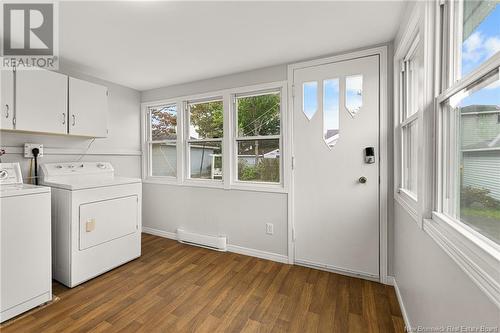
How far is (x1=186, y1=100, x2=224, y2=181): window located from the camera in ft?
10.4

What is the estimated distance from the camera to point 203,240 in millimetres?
3104

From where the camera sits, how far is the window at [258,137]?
2779 millimetres

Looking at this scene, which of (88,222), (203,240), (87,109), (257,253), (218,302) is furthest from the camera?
(203,240)

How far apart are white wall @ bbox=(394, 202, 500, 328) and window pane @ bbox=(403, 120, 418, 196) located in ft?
0.71

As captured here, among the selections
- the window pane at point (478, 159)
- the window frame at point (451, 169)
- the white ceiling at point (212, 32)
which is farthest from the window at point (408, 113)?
the window pane at point (478, 159)

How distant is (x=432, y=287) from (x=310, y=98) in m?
1.95

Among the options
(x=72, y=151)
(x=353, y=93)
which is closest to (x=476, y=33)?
(x=353, y=93)

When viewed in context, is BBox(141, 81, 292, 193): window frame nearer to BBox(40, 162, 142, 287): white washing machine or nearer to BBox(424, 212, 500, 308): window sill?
BBox(40, 162, 142, 287): white washing machine

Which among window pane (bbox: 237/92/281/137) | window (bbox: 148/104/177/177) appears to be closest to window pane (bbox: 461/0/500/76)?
window pane (bbox: 237/92/281/137)

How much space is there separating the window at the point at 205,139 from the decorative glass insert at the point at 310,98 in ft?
3.67

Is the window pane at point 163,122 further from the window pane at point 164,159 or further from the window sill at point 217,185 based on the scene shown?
the window sill at point 217,185

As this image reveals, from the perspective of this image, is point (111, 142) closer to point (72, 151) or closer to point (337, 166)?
point (72, 151)

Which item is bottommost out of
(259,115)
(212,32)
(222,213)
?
(222,213)

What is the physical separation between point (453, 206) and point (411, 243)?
0.58 meters
